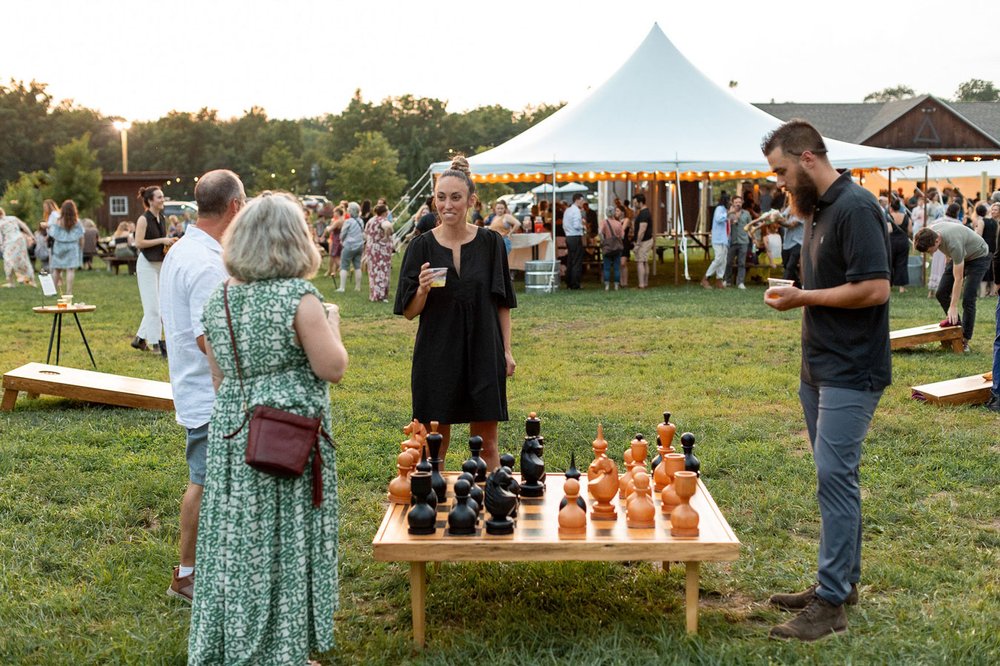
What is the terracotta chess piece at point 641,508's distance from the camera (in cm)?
402

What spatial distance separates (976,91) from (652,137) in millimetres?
123455

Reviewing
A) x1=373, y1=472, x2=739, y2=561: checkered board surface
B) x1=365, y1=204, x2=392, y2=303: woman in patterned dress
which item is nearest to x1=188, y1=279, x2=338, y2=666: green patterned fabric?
x1=373, y1=472, x2=739, y2=561: checkered board surface

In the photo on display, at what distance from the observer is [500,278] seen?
502cm

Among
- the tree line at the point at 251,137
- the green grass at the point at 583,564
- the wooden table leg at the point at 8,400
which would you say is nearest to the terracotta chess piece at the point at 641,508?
the green grass at the point at 583,564

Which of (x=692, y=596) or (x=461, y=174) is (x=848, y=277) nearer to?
(x=692, y=596)

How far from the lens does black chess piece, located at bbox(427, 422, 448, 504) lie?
432 cm

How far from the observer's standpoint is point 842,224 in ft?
12.7

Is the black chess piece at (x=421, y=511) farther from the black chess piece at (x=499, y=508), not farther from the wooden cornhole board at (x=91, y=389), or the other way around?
the wooden cornhole board at (x=91, y=389)

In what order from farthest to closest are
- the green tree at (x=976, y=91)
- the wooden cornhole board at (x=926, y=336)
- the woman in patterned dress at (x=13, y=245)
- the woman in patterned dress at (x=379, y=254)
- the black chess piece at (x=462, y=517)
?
1. the green tree at (x=976, y=91)
2. the woman in patterned dress at (x=13, y=245)
3. the woman in patterned dress at (x=379, y=254)
4. the wooden cornhole board at (x=926, y=336)
5. the black chess piece at (x=462, y=517)

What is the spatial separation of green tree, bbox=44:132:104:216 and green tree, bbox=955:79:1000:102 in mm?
109431

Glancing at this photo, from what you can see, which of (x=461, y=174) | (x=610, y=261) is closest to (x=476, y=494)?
(x=461, y=174)

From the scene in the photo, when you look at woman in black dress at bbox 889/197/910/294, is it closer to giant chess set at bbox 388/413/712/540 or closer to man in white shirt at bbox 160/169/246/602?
giant chess set at bbox 388/413/712/540

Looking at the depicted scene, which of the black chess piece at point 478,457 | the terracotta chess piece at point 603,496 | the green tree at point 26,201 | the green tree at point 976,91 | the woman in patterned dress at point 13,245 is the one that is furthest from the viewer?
the green tree at point 976,91

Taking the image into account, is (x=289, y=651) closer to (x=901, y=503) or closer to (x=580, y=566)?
(x=580, y=566)
